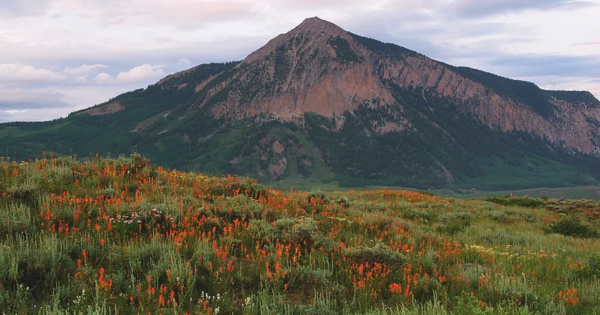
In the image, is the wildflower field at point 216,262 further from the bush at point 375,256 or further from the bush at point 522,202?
the bush at point 522,202

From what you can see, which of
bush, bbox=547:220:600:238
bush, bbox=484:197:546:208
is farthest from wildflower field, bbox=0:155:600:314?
bush, bbox=484:197:546:208

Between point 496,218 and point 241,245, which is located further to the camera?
point 496,218

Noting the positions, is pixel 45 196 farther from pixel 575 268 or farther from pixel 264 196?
pixel 575 268

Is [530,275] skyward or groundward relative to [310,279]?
groundward

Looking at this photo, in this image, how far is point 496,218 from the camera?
18703 mm

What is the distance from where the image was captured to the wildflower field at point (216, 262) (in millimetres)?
4730

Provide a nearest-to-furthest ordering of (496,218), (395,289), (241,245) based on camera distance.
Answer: (395,289) < (241,245) < (496,218)

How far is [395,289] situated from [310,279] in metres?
1.25

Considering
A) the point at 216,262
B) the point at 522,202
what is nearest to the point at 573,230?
the point at 522,202

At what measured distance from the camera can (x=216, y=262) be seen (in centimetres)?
577

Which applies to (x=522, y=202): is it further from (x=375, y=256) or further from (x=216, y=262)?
(x=216, y=262)

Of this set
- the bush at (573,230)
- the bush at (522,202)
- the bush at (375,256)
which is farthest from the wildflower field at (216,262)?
the bush at (522,202)

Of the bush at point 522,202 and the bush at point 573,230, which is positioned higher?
the bush at point 573,230

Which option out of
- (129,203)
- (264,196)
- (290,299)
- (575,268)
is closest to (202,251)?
(290,299)
